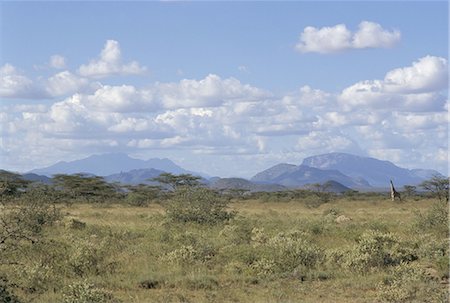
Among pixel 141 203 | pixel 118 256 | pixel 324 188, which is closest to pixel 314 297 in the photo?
pixel 118 256

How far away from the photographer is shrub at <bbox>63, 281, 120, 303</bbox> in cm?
1227

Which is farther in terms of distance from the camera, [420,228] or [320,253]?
[420,228]

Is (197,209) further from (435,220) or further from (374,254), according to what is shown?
(374,254)

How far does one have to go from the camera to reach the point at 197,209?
31344 millimetres

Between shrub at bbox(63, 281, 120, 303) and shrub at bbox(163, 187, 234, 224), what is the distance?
1774cm

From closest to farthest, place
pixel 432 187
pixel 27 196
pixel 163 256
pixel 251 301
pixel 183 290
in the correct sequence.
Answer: pixel 251 301
pixel 183 290
pixel 163 256
pixel 27 196
pixel 432 187

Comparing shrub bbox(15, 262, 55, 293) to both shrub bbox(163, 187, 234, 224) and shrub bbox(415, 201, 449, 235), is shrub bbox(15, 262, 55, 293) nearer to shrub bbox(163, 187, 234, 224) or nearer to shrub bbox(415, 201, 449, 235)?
shrub bbox(163, 187, 234, 224)

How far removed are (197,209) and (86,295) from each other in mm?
19040

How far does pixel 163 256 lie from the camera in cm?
1875

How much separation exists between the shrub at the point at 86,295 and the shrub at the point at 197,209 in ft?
58.2

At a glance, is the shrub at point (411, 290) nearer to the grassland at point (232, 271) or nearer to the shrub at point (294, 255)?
the grassland at point (232, 271)

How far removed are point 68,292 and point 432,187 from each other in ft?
197

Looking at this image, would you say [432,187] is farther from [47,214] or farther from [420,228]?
[47,214]

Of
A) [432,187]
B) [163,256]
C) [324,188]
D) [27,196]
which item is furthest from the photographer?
[324,188]
